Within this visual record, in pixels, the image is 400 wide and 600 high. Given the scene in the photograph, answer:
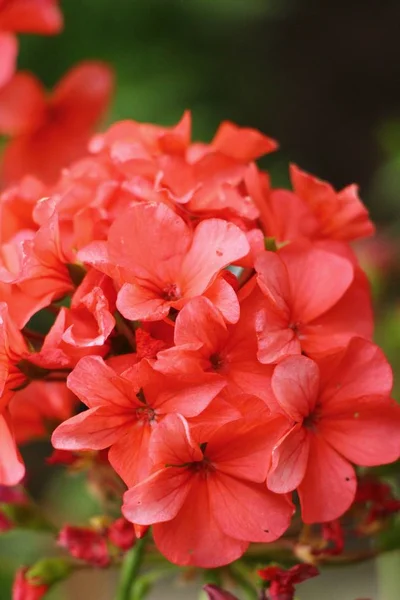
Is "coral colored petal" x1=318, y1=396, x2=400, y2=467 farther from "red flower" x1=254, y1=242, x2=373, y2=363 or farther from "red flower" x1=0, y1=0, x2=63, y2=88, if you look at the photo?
"red flower" x1=0, y1=0, x2=63, y2=88

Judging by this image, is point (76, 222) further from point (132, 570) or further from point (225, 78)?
point (225, 78)

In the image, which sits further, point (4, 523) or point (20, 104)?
point (20, 104)

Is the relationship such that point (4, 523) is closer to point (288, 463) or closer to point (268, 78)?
point (288, 463)

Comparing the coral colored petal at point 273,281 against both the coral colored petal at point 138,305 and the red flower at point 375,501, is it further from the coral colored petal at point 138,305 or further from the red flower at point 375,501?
the red flower at point 375,501

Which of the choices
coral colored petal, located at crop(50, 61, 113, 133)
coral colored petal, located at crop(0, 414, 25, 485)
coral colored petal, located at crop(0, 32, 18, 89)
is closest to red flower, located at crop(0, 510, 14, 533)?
coral colored petal, located at crop(0, 414, 25, 485)

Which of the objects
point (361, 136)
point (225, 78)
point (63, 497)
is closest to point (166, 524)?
point (63, 497)

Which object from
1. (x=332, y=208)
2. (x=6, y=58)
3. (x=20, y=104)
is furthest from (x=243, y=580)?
(x=20, y=104)

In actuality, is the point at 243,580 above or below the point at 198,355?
below

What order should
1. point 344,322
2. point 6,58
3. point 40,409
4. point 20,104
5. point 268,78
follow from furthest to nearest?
point 268,78 < point 20,104 < point 6,58 < point 40,409 < point 344,322
